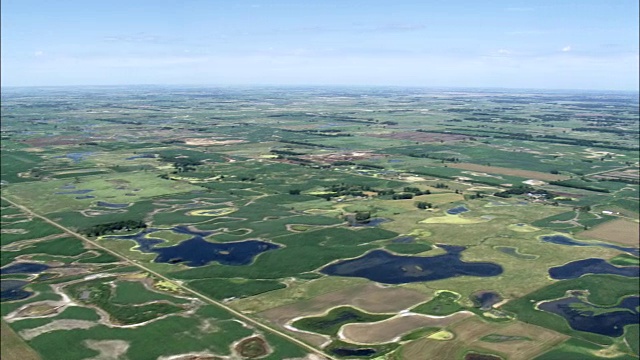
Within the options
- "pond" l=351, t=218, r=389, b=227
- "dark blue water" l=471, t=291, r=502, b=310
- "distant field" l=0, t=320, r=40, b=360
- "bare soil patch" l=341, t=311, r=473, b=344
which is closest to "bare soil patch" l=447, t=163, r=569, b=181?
"pond" l=351, t=218, r=389, b=227

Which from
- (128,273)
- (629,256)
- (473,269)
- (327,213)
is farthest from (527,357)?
(327,213)

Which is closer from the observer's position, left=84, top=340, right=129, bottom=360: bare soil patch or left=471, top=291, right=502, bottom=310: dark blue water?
left=84, top=340, right=129, bottom=360: bare soil patch

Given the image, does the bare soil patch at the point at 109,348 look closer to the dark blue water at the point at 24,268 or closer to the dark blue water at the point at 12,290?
the dark blue water at the point at 12,290

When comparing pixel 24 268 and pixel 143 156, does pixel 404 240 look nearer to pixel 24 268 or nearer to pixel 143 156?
pixel 24 268

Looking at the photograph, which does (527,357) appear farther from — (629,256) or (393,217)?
(393,217)

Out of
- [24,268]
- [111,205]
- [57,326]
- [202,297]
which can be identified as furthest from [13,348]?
[111,205]

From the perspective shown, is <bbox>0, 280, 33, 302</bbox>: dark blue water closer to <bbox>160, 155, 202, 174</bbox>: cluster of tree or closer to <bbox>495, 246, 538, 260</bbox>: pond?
<bbox>495, 246, 538, 260</bbox>: pond

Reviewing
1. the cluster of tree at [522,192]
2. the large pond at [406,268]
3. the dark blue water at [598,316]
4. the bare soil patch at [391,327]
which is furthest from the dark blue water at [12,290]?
the cluster of tree at [522,192]
